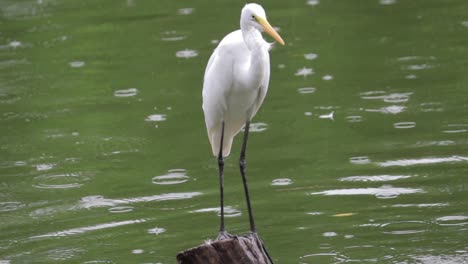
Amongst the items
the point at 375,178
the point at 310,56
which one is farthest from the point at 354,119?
the point at 310,56

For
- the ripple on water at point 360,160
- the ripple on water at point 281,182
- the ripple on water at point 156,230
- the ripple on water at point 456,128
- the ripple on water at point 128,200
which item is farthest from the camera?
the ripple on water at point 456,128

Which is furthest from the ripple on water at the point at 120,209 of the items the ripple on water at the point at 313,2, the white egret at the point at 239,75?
the ripple on water at the point at 313,2

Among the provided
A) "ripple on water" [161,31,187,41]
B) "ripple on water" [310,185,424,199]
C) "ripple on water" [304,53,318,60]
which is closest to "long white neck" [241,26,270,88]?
"ripple on water" [310,185,424,199]

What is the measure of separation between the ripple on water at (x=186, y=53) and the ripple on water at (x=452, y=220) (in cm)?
485

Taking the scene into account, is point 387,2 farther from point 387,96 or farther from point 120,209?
point 120,209

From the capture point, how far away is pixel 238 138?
9.27m

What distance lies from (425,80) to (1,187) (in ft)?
13.0

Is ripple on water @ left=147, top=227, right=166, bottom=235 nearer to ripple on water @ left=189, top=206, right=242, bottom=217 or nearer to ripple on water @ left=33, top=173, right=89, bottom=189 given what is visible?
ripple on water @ left=189, top=206, right=242, bottom=217

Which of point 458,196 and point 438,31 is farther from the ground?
point 438,31

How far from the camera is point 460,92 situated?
968cm

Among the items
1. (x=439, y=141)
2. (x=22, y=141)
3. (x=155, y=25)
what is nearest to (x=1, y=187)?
(x=22, y=141)

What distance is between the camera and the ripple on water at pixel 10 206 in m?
7.87

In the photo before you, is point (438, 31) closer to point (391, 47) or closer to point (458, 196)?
point (391, 47)

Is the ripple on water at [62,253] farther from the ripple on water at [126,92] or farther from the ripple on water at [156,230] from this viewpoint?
the ripple on water at [126,92]
